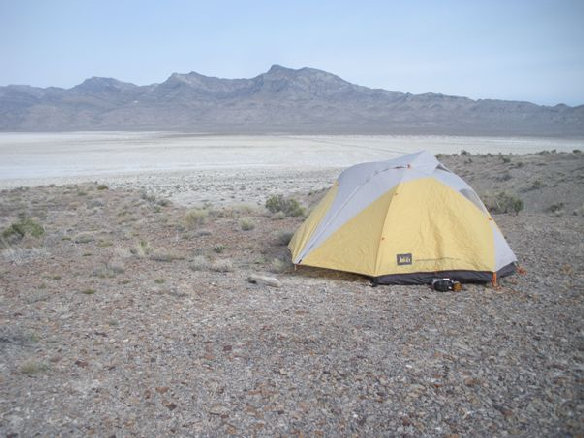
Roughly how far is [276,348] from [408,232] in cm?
308

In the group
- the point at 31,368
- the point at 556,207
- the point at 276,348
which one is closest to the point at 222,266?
the point at 276,348

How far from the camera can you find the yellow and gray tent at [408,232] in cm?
724

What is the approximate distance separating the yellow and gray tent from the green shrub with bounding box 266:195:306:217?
19.4 feet

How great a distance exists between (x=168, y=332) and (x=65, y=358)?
1.09 metres

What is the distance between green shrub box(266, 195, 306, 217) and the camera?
47.0 feet

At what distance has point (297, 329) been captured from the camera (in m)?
5.74

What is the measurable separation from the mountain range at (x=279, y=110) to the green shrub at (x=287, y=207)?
10383 centimetres

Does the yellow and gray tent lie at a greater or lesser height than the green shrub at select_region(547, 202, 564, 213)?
greater

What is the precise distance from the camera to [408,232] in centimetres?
744

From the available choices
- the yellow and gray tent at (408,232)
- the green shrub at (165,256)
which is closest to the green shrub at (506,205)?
the yellow and gray tent at (408,232)

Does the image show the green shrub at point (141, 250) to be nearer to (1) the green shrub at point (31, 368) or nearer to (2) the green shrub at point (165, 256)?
(2) the green shrub at point (165, 256)

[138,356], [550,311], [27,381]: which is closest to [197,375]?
[138,356]

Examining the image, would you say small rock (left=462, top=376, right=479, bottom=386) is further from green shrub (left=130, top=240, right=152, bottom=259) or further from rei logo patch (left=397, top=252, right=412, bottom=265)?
green shrub (left=130, top=240, right=152, bottom=259)

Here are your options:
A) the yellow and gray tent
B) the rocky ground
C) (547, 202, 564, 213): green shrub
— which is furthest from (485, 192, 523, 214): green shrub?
the yellow and gray tent
